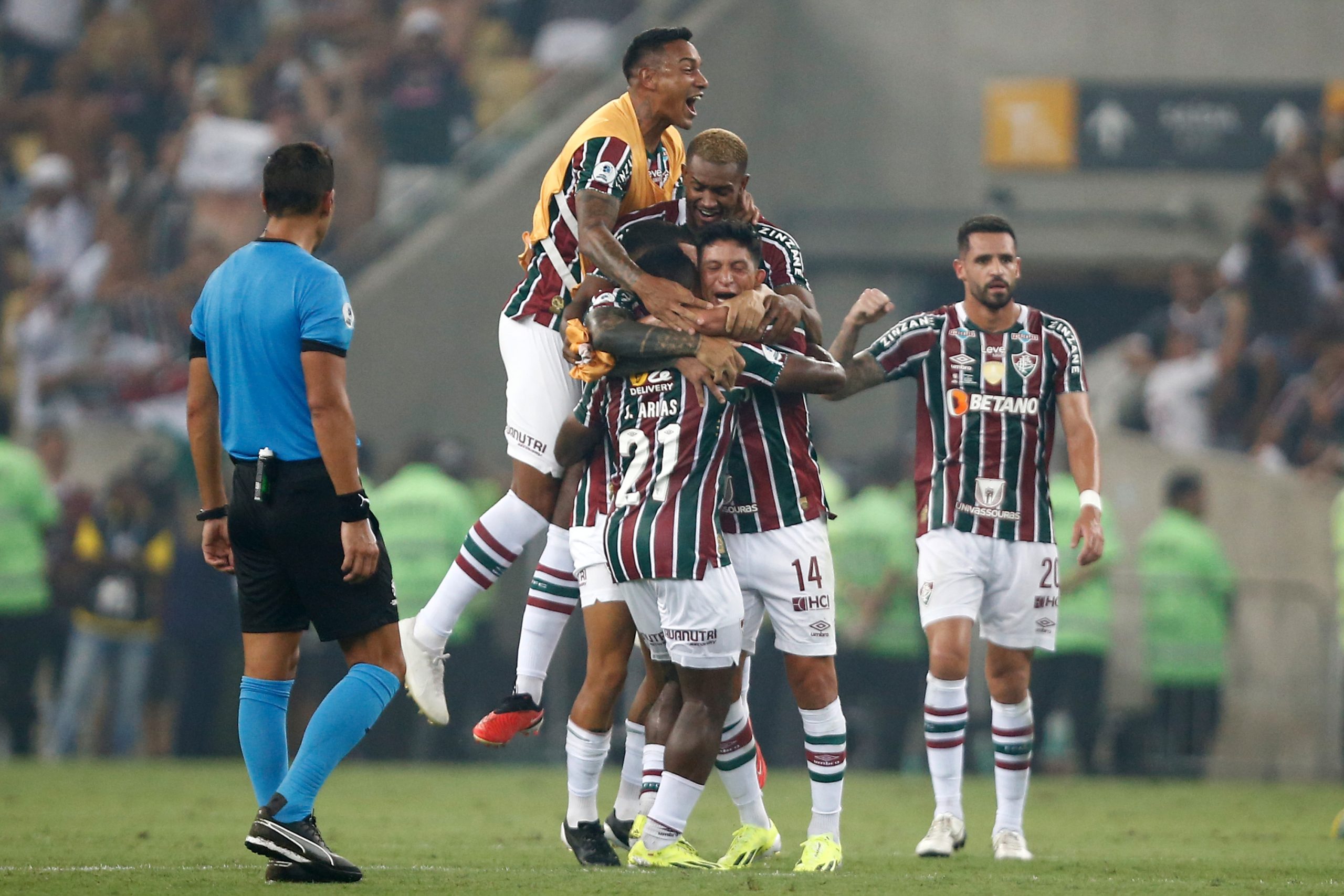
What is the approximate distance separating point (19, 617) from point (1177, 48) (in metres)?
12.3

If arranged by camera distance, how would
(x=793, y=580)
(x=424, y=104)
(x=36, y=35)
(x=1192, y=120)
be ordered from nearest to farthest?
(x=793, y=580)
(x=1192, y=120)
(x=424, y=104)
(x=36, y=35)

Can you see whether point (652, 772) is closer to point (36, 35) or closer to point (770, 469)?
point (770, 469)

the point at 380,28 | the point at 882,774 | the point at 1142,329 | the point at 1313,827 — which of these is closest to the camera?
the point at 1313,827

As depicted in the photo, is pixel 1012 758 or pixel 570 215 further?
pixel 1012 758

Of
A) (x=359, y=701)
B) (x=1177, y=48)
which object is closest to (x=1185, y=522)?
(x=1177, y=48)

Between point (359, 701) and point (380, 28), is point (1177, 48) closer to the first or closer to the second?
point (380, 28)

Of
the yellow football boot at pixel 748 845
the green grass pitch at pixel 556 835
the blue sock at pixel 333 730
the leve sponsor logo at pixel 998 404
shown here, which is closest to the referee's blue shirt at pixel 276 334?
the blue sock at pixel 333 730

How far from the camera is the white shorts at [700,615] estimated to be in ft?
20.9

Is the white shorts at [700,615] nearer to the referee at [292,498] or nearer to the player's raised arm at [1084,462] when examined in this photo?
the referee at [292,498]

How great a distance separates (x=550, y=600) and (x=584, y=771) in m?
0.85

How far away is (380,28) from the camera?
20.7 metres

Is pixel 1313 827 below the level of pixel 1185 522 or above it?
below

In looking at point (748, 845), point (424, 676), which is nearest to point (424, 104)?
point (424, 676)

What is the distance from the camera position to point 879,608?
13742 mm
